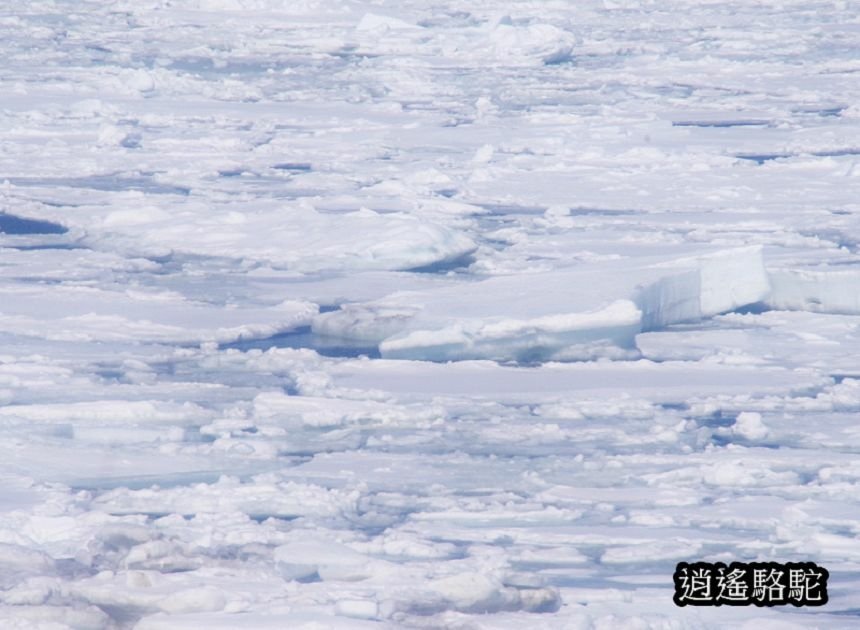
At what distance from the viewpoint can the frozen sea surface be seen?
4250 millimetres

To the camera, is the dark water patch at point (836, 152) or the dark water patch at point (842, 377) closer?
the dark water patch at point (842, 377)

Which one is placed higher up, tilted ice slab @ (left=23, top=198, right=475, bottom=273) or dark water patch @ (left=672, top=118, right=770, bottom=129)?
dark water patch @ (left=672, top=118, right=770, bottom=129)

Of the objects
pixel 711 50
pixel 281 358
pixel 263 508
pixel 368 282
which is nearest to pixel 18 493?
pixel 263 508

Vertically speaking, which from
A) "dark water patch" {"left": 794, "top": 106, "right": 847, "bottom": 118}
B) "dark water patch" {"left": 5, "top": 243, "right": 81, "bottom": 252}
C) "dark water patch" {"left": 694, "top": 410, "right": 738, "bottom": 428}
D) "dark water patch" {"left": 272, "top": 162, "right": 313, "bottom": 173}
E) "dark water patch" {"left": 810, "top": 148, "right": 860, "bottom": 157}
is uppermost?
"dark water patch" {"left": 794, "top": 106, "right": 847, "bottom": 118}

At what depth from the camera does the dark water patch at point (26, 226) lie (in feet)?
29.2

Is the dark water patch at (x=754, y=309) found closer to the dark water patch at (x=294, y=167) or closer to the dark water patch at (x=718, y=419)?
the dark water patch at (x=718, y=419)

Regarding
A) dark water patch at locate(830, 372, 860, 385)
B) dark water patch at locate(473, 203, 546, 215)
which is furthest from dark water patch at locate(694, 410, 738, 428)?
dark water patch at locate(473, 203, 546, 215)

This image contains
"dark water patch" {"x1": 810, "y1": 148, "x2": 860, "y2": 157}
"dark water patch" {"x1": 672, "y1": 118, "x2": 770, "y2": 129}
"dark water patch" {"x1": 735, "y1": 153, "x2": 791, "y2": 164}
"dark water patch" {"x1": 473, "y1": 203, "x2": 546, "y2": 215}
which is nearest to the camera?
"dark water patch" {"x1": 473, "y1": 203, "x2": 546, "y2": 215}

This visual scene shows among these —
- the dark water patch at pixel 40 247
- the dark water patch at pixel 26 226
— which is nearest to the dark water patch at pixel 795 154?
the dark water patch at pixel 26 226

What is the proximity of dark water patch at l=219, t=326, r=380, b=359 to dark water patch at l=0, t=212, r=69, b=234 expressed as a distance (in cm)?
246

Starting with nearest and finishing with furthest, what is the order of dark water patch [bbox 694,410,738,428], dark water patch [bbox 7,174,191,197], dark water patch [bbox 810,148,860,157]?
1. dark water patch [bbox 694,410,738,428]
2. dark water patch [bbox 7,174,191,197]
3. dark water patch [bbox 810,148,860,157]

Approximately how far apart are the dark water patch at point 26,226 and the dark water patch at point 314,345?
2.46m

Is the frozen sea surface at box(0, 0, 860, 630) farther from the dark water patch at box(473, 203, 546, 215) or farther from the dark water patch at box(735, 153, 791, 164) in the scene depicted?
the dark water patch at box(735, 153, 791, 164)

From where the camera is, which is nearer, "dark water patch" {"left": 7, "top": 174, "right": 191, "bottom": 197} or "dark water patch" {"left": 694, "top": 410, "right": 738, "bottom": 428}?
"dark water patch" {"left": 694, "top": 410, "right": 738, "bottom": 428}
